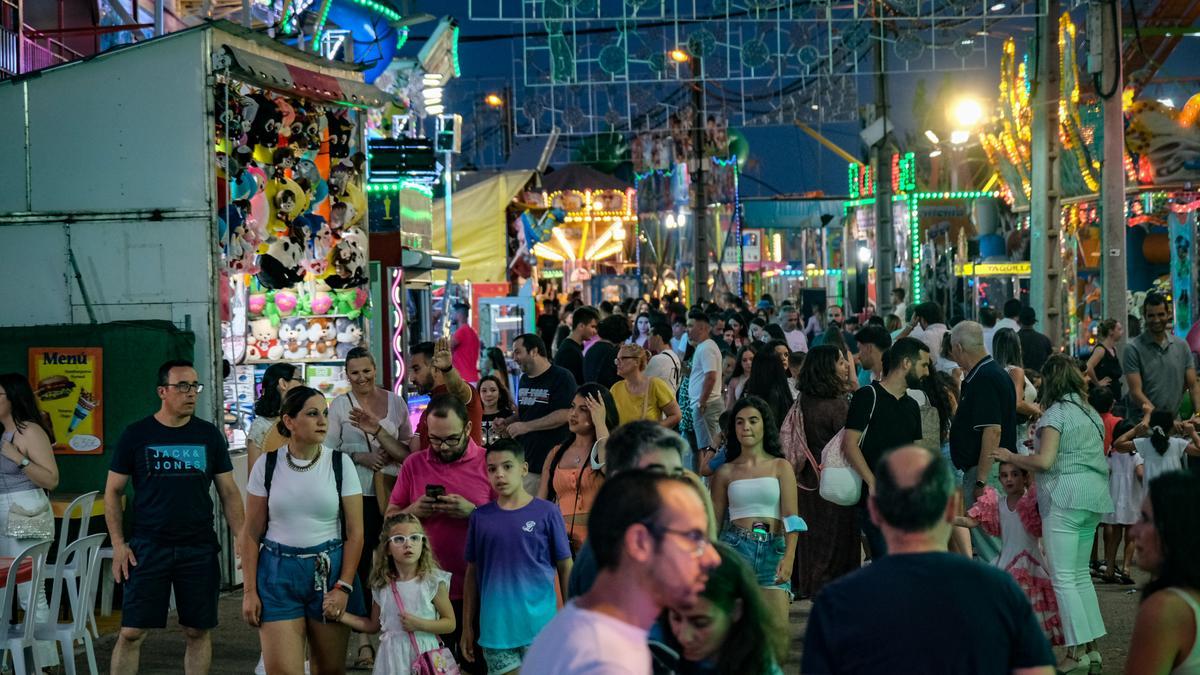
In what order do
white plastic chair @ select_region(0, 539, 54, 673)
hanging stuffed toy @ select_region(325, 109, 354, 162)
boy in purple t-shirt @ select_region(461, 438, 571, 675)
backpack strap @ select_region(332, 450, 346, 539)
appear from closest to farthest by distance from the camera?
boy in purple t-shirt @ select_region(461, 438, 571, 675) < backpack strap @ select_region(332, 450, 346, 539) < white plastic chair @ select_region(0, 539, 54, 673) < hanging stuffed toy @ select_region(325, 109, 354, 162)

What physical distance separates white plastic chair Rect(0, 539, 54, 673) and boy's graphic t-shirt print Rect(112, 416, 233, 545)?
676 mm

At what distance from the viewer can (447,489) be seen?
22.4ft

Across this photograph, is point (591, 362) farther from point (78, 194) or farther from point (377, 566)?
point (377, 566)

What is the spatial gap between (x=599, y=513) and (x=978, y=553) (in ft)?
20.5

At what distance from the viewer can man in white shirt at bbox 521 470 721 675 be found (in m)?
2.81

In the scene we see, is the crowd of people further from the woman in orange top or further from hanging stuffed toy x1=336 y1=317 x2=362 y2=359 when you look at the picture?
hanging stuffed toy x1=336 y1=317 x2=362 y2=359

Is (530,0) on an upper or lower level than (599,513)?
upper

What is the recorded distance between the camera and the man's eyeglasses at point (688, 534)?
291 centimetres

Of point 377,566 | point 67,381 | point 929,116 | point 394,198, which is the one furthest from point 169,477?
point 929,116

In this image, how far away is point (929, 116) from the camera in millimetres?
57344

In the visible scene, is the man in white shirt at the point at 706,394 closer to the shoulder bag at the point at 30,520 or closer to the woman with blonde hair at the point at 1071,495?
the woman with blonde hair at the point at 1071,495

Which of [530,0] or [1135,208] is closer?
[530,0]

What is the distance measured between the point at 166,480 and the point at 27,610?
3.94ft

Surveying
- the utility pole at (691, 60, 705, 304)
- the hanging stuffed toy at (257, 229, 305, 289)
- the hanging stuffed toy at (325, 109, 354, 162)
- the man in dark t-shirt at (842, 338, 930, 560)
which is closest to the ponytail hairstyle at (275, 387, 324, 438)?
the man in dark t-shirt at (842, 338, 930, 560)
